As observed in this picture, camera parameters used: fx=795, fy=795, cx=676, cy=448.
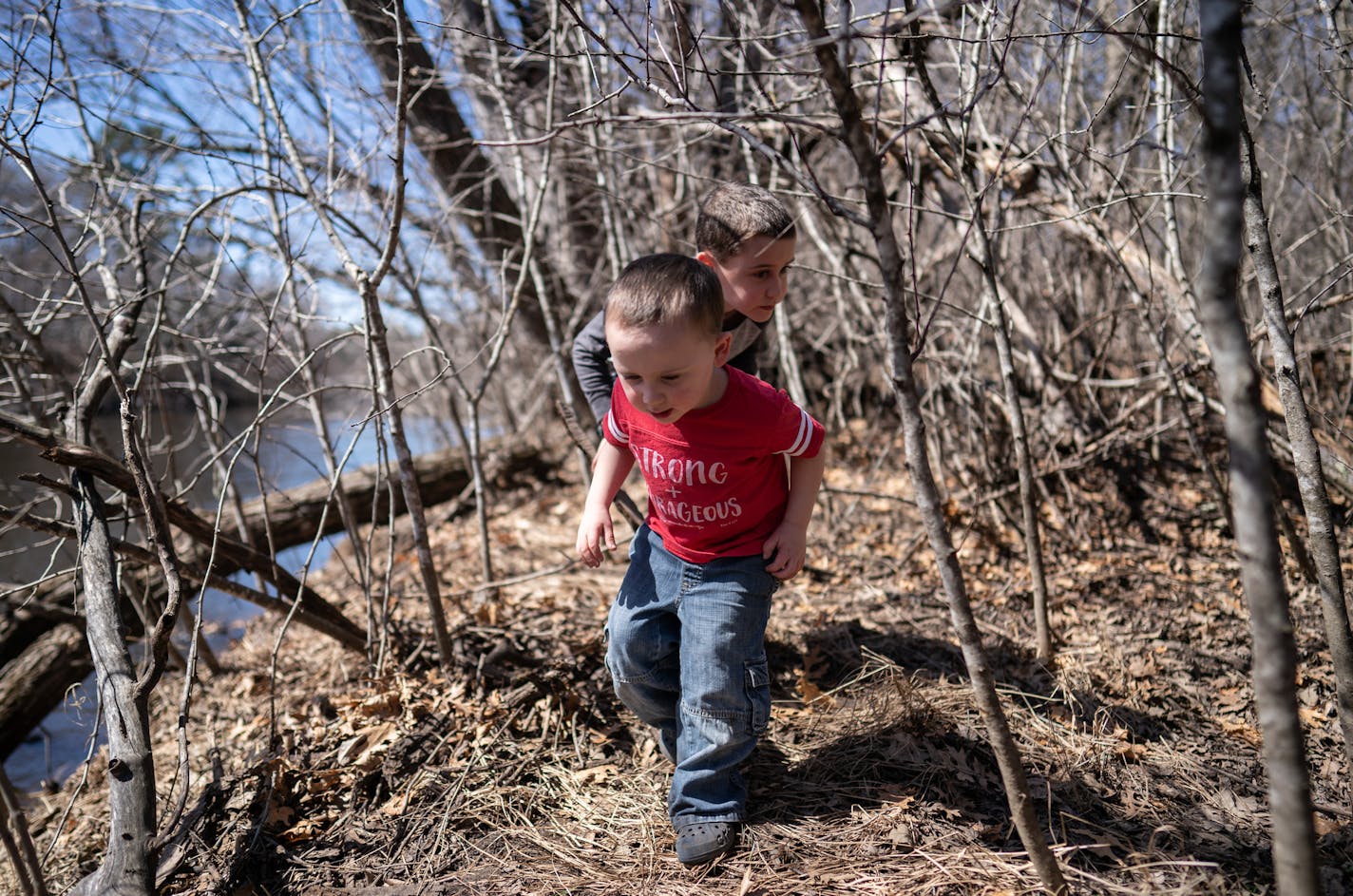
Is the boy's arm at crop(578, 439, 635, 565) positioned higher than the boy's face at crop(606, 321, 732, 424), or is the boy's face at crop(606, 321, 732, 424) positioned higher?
the boy's face at crop(606, 321, 732, 424)

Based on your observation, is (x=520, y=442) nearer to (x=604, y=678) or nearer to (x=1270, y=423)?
(x=604, y=678)

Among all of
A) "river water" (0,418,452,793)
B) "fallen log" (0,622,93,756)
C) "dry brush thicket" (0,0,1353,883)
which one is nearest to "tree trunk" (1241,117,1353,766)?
"dry brush thicket" (0,0,1353,883)

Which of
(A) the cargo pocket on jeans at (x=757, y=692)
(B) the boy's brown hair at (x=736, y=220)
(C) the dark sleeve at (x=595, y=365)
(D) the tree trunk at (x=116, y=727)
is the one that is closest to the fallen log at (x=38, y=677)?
(D) the tree trunk at (x=116, y=727)

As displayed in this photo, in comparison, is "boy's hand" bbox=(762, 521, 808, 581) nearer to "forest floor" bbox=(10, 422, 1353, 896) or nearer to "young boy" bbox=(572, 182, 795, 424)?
"young boy" bbox=(572, 182, 795, 424)

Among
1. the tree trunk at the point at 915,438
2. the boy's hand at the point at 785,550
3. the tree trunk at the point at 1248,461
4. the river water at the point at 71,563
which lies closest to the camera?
the tree trunk at the point at 1248,461

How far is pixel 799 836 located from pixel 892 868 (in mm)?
276

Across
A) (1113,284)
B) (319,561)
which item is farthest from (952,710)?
(319,561)

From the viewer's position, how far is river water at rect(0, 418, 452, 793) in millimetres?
3283

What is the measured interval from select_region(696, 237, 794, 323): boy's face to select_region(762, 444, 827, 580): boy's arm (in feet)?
1.62

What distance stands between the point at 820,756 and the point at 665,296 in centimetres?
153

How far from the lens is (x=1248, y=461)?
1.13 m

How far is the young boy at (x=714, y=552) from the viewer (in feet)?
6.97

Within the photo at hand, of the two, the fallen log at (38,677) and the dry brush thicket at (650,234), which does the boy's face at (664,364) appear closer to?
the dry brush thicket at (650,234)

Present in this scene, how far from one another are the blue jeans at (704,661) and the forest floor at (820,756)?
179 millimetres
